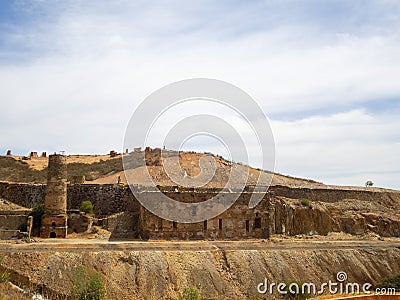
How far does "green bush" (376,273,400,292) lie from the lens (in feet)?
109

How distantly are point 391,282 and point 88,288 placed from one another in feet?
63.5

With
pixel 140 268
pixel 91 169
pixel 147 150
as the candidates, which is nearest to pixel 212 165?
pixel 147 150

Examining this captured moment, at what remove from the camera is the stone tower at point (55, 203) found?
120 ft

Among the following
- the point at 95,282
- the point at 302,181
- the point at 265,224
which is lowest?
the point at 95,282

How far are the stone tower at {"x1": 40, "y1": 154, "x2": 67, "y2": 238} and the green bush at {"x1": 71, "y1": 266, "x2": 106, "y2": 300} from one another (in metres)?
10.2

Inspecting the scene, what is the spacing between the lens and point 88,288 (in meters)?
25.5

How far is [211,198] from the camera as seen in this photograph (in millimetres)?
37375

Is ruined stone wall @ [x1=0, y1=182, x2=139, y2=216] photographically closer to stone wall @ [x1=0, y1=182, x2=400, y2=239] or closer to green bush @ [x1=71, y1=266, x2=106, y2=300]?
stone wall @ [x1=0, y1=182, x2=400, y2=239]

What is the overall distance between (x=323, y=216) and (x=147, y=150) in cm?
2093

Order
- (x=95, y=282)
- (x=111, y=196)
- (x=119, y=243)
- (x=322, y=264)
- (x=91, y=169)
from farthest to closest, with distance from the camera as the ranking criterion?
(x=91, y=169)
(x=111, y=196)
(x=322, y=264)
(x=119, y=243)
(x=95, y=282)

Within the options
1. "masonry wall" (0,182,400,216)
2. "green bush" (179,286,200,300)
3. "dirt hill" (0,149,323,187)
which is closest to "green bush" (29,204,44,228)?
"masonry wall" (0,182,400,216)

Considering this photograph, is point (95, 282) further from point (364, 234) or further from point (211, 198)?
point (364, 234)

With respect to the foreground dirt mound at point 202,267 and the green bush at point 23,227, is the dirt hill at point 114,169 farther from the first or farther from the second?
the foreground dirt mound at point 202,267

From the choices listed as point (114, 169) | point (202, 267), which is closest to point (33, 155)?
point (114, 169)
